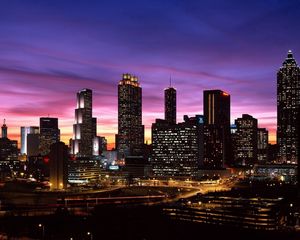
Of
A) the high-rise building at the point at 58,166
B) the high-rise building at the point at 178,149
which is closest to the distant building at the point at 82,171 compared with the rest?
the high-rise building at the point at 178,149

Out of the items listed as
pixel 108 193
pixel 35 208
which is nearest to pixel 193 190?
pixel 108 193

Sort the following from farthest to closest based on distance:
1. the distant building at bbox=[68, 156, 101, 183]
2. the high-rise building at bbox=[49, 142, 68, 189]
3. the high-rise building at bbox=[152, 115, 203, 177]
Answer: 1. the high-rise building at bbox=[152, 115, 203, 177]
2. the distant building at bbox=[68, 156, 101, 183]
3. the high-rise building at bbox=[49, 142, 68, 189]

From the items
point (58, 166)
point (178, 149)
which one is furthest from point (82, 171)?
point (58, 166)

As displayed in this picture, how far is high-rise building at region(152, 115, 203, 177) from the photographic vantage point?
566 feet

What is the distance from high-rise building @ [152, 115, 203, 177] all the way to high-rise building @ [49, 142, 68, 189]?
203 feet

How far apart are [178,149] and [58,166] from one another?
226 ft

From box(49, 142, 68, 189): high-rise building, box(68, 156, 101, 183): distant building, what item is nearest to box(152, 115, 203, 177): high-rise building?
box(68, 156, 101, 183): distant building

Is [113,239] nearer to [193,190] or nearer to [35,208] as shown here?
[35,208]

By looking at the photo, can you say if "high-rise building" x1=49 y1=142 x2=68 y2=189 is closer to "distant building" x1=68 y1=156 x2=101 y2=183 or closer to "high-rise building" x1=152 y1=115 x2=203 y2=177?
"distant building" x1=68 y1=156 x2=101 y2=183

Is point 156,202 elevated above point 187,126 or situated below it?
below

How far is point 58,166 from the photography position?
4486 inches

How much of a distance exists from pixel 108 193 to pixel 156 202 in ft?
42.7

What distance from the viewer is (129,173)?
167625 millimetres

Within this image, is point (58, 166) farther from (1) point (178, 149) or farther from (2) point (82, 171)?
(1) point (178, 149)
